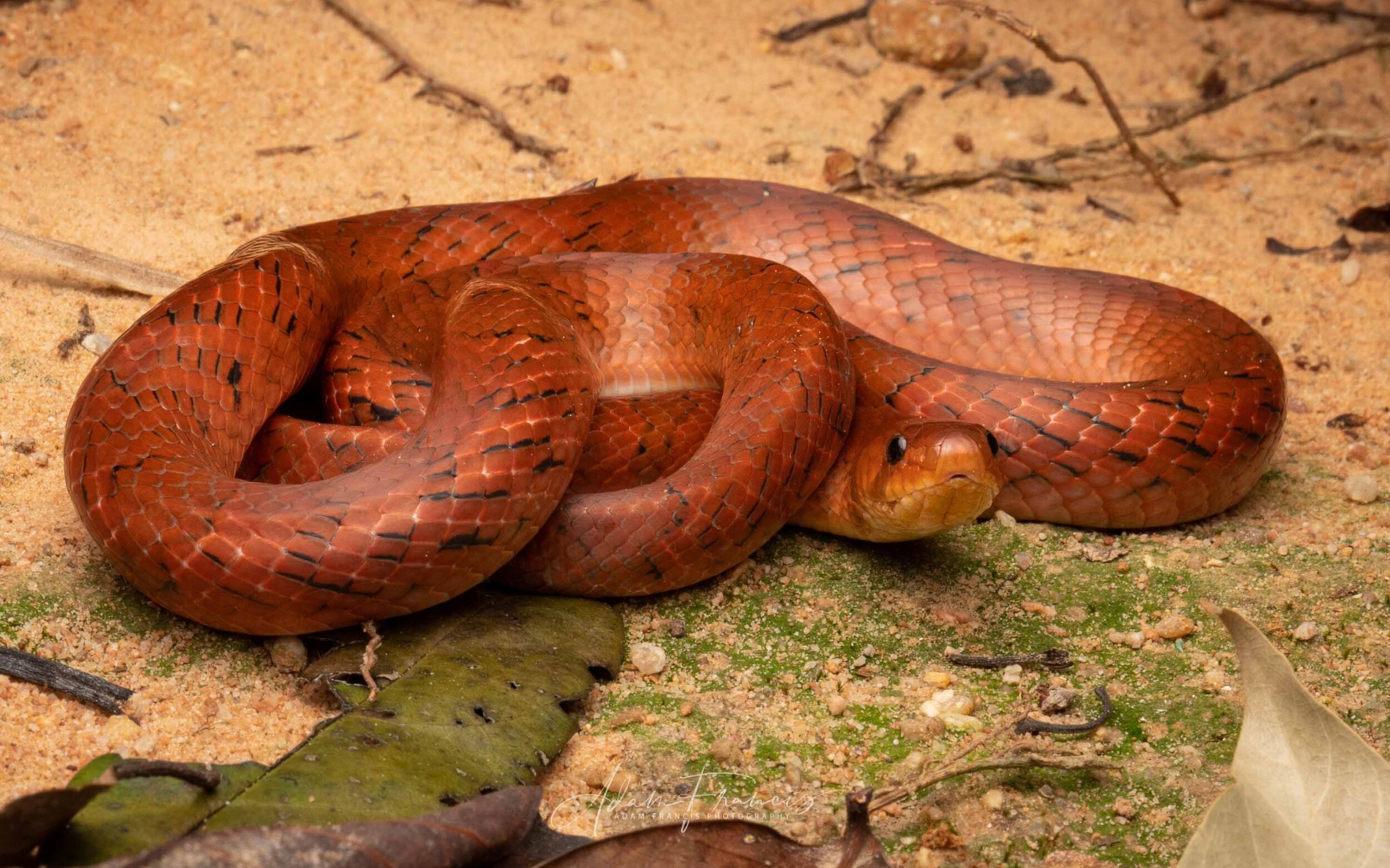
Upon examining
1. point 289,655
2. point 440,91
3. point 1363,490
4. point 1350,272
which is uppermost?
point 440,91

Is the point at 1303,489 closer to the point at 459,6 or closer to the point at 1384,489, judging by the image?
the point at 1384,489

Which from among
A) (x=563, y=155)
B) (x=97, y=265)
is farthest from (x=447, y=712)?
(x=563, y=155)

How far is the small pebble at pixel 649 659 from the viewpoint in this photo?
11.4 ft

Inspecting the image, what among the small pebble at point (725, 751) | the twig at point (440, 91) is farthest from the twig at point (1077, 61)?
the small pebble at point (725, 751)

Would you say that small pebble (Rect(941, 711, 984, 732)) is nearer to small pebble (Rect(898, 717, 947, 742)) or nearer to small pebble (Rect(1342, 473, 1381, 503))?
small pebble (Rect(898, 717, 947, 742))

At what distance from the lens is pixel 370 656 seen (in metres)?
3.14

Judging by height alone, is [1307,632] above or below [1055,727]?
below

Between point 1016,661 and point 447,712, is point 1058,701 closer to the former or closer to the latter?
point 1016,661

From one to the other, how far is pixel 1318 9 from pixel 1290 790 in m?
7.06

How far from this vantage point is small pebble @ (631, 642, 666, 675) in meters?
3.47

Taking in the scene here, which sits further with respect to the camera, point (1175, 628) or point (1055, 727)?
point (1175, 628)

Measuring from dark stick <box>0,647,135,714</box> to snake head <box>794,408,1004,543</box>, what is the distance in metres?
2.16

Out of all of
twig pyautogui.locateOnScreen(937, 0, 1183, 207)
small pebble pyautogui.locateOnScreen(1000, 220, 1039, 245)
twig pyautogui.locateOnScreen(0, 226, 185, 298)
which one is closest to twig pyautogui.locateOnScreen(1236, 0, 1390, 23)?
twig pyautogui.locateOnScreen(937, 0, 1183, 207)

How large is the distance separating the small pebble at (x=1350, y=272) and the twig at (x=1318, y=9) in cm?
242
